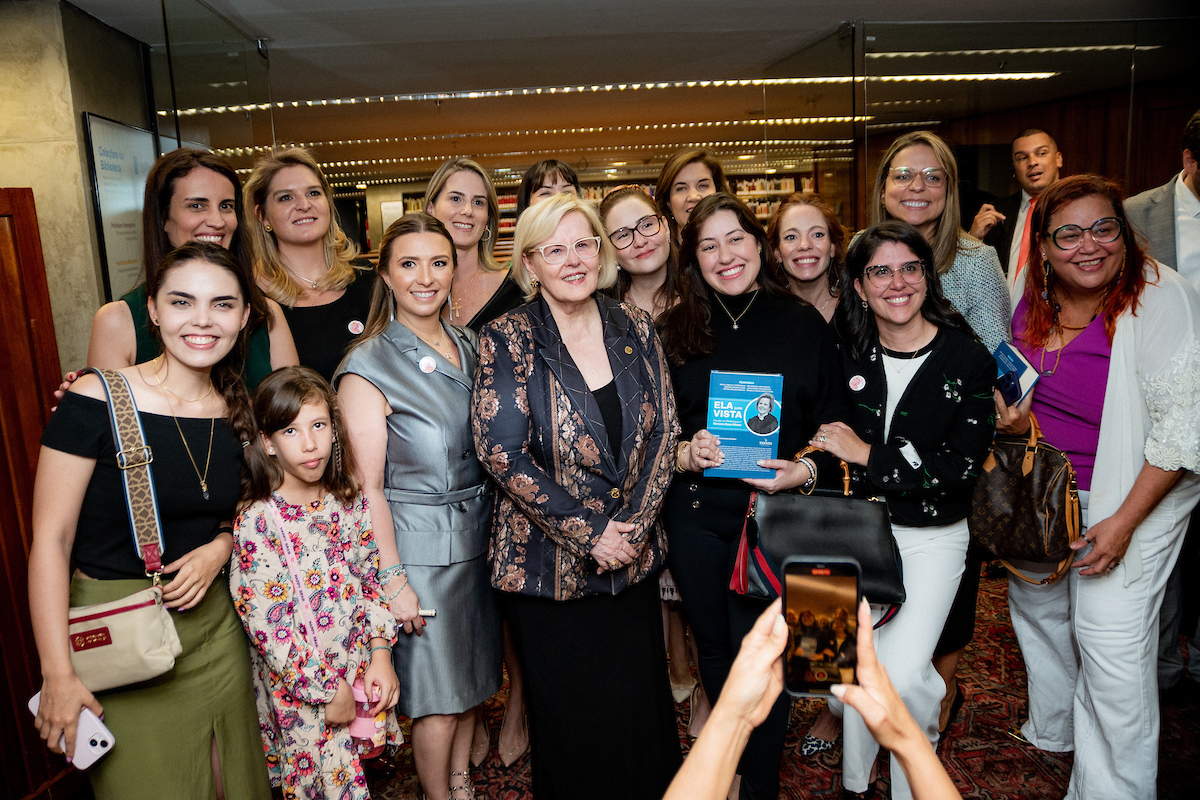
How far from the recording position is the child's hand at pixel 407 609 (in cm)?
212

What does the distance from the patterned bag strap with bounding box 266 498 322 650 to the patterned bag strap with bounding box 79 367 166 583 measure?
0.90 feet

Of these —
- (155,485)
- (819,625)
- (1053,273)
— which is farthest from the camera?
(1053,273)

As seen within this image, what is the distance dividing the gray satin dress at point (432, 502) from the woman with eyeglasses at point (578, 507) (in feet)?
0.41

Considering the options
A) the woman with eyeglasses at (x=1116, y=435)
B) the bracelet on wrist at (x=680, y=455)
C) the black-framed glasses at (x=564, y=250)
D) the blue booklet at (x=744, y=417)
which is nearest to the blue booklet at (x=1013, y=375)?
the woman with eyeglasses at (x=1116, y=435)

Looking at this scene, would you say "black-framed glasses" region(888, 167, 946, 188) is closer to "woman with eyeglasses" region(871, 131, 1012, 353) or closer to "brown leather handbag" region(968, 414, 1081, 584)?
"woman with eyeglasses" region(871, 131, 1012, 353)

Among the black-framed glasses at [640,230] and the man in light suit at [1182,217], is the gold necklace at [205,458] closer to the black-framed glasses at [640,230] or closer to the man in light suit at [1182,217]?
the black-framed glasses at [640,230]

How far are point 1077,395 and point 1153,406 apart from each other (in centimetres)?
21

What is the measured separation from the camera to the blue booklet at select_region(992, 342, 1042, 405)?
7.59 feet

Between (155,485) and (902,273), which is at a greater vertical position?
(902,273)

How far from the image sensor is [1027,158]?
4633 mm

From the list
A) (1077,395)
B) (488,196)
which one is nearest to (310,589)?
(488,196)

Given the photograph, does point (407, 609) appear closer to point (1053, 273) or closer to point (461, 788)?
point (461, 788)

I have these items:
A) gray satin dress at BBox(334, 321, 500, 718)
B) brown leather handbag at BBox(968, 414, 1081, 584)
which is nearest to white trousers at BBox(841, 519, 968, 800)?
brown leather handbag at BBox(968, 414, 1081, 584)

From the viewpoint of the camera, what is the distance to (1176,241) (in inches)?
119
